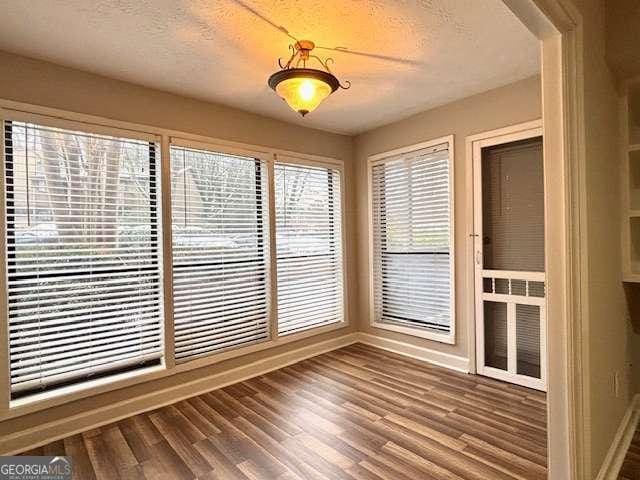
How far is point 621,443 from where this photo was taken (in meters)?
2.01

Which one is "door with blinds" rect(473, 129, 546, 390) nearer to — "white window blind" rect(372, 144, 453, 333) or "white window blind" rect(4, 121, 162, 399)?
"white window blind" rect(372, 144, 453, 333)

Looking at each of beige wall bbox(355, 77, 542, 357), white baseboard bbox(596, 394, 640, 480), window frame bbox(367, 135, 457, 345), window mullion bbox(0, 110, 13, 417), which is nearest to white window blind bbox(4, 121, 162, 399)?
window mullion bbox(0, 110, 13, 417)

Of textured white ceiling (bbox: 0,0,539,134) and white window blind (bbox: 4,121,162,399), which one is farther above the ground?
textured white ceiling (bbox: 0,0,539,134)

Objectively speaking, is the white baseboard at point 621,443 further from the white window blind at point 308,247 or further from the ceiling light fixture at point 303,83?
the white window blind at point 308,247

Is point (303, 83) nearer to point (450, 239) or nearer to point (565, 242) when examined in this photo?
point (565, 242)

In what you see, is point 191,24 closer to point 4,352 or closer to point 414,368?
point 4,352

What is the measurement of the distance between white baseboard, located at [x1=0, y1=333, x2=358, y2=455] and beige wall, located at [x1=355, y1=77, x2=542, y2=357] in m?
1.30

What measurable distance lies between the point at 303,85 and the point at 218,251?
68.9 inches

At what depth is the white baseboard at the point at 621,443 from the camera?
5.80ft

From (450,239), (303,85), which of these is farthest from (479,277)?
(303,85)

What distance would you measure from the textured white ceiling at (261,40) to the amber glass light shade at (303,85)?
29 cm

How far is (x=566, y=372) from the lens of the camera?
144 cm

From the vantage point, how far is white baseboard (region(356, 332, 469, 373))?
332cm

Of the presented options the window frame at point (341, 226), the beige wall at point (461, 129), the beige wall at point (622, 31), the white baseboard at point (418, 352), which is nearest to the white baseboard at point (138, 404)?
the window frame at point (341, 226)
